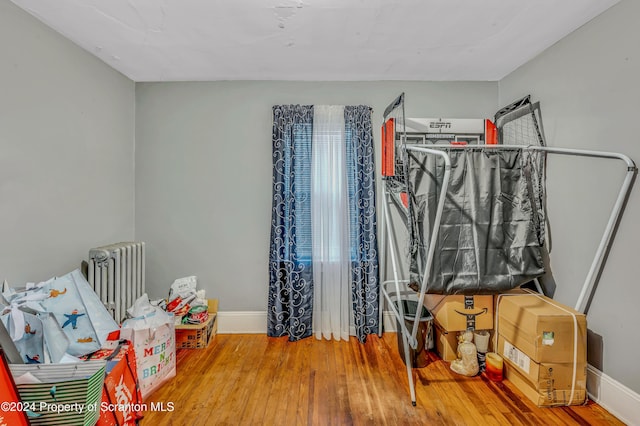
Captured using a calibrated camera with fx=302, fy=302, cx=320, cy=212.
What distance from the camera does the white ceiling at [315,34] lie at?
5.66 ft

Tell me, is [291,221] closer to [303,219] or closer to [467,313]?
[303,219]

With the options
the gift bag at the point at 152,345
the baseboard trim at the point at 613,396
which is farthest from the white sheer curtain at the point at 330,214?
the baseboard trim at the point at 613,396

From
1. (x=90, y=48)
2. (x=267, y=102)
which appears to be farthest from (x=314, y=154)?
(x=90, y=48)

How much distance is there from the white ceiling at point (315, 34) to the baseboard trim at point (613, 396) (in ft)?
7.15

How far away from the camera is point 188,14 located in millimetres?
1792

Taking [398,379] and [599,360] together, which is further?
[398,379]

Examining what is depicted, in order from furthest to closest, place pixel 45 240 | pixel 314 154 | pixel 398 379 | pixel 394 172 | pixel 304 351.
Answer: pixel 314 154 → pixel 304 351 → pixel 394 172 → pixel 398 379 → pixel 45 240

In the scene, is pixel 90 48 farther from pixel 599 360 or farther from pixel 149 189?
pixel 599 360

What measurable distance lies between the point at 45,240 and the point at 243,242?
139 cm

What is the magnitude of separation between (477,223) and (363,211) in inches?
37.9

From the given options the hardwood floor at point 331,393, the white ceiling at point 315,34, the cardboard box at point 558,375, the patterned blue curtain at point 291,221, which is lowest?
the hardwood floor at point 331,393

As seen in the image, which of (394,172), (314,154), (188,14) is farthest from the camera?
(314,154)

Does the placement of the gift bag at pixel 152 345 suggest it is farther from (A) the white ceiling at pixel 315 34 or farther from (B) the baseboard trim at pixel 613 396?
(B) the baseboard trim at pixel 613 396

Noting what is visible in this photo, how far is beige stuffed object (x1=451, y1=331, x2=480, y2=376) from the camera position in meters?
2.13
